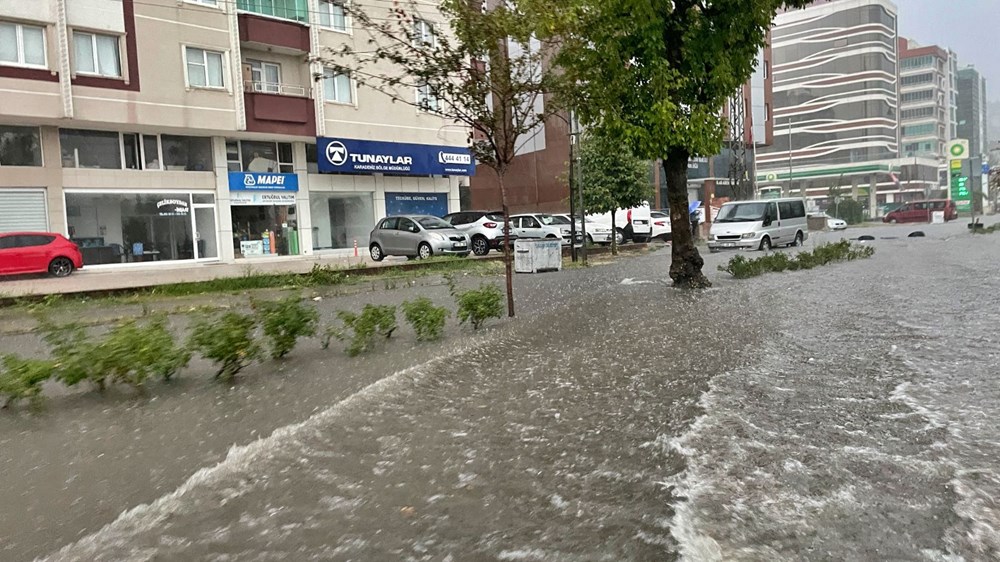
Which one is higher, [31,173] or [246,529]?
[31,173]

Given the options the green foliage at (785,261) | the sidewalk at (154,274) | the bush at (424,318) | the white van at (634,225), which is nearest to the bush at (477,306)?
the bush at (424,318)

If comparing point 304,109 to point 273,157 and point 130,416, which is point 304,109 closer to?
point 273,157

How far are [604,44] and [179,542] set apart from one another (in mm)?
10632

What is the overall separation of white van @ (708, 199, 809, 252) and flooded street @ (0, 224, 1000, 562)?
16.4 meters

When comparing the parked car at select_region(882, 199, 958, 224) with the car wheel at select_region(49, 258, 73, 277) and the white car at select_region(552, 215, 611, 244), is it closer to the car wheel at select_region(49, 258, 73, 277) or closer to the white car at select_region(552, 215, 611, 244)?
the white car at select_region(552, 215, 611, 244)

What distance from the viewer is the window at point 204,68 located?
25.6 m

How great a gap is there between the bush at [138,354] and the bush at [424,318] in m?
2.58

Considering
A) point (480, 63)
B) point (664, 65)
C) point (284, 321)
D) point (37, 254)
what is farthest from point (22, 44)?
point (284, 321)

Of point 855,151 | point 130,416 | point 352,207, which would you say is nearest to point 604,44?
point 130,416

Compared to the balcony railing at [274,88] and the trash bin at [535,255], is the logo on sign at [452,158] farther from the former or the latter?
the trash bin at [535,255]

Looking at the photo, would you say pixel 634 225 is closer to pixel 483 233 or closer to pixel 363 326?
pixel 483 233

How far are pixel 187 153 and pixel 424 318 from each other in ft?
71.0

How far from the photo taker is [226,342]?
6602mm

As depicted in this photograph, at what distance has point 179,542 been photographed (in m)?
3.45
